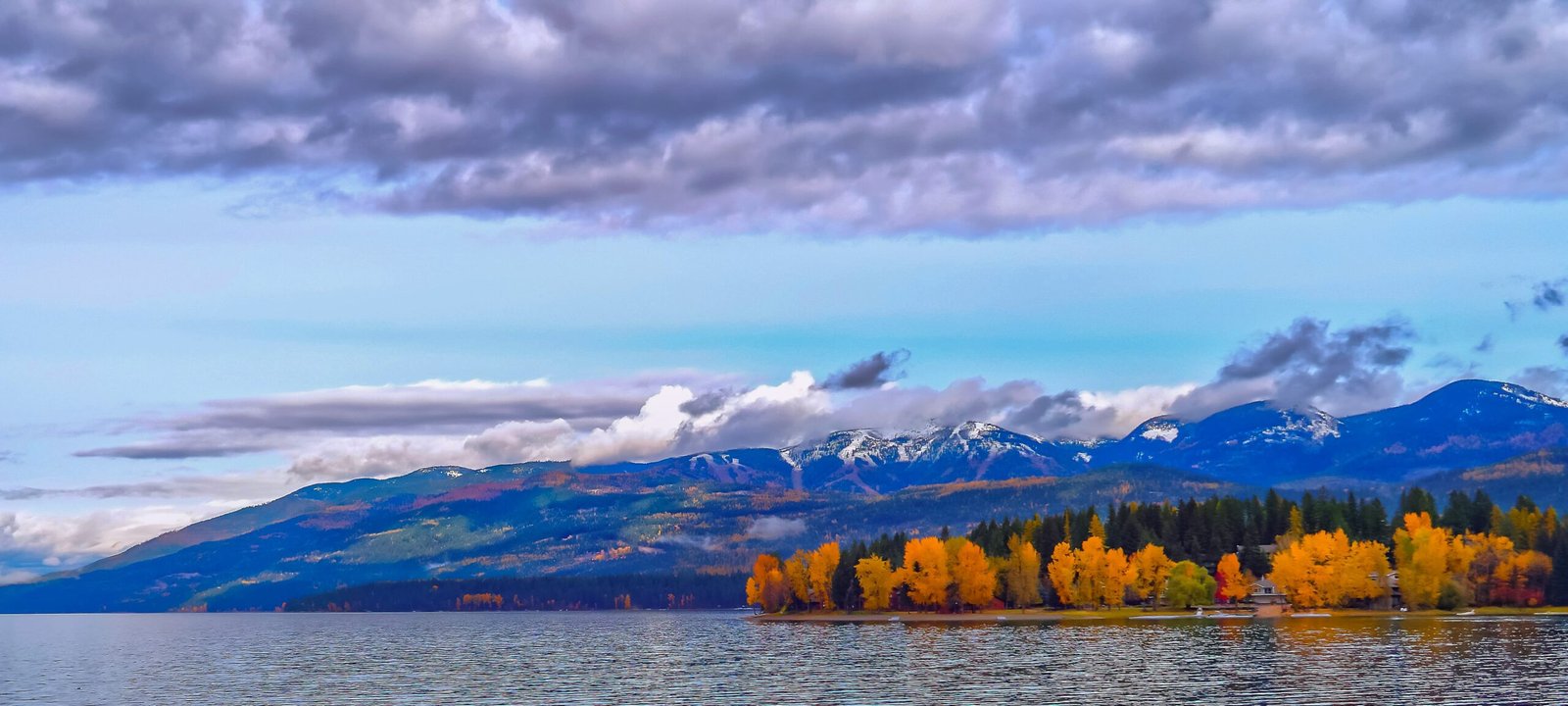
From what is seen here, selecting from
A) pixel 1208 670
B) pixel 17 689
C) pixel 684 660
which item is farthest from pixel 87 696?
pixel 1208 670

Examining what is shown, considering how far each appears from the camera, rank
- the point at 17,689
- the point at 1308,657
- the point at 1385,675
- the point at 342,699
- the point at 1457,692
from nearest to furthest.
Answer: the point at 1457,692, the point at 1385,675, the point at 342,699, the point at 1308,657, the point at 17,689

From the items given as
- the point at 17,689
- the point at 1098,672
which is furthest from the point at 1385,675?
the point at 17,689

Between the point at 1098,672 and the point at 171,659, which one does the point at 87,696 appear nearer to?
the point at 171,659

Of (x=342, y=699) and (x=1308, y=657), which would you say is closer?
(x=342, y=699)

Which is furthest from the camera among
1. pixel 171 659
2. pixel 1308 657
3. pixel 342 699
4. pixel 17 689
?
pixel 171 659

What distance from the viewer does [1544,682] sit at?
96.9 meters

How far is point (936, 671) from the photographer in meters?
124

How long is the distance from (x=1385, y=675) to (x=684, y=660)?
241 feet

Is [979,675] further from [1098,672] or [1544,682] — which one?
[1544,682]

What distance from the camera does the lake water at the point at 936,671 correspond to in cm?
10094

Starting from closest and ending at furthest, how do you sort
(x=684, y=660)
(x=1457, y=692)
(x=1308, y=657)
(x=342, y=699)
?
(x=1457, y=692) → (x=342, y=699) → (x=1308, y=657) → (x=684, y=660)

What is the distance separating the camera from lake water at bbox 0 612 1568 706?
3974 inches

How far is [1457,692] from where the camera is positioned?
3654 inches

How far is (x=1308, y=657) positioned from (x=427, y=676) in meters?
80.8
